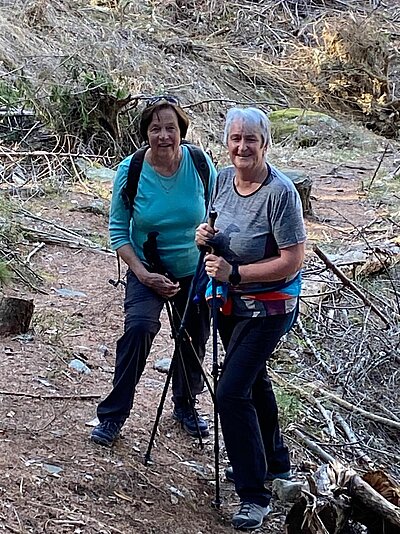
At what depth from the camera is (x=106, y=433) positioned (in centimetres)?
407

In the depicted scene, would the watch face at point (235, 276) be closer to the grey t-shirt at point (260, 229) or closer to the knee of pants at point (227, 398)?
the grey t-shirt at point (260, 229)

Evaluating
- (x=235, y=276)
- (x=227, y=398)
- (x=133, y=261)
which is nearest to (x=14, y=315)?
(x=133, y=261)

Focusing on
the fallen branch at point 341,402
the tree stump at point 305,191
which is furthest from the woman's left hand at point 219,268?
the tree stump at point 305,191

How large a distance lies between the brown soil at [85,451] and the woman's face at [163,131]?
146 cm

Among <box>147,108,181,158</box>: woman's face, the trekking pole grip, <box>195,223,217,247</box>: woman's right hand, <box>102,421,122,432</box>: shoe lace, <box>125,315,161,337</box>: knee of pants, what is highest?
<box>147,108,181,158</box>: woman's face

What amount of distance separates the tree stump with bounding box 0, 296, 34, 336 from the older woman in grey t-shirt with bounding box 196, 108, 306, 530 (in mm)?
2216

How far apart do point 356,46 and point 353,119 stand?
1.38m

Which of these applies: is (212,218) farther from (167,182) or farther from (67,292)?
(67,292)

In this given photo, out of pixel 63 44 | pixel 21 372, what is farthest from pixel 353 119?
pixel 21 372

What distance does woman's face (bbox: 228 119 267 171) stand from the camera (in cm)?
336

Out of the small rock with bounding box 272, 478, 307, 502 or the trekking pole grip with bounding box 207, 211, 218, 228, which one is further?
the small rock with bounding box 272, 478, 307, 502

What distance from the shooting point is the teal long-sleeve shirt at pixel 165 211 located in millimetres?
3875

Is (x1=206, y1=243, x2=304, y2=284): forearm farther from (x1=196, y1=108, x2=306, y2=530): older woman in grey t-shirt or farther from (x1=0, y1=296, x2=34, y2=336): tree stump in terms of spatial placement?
(x1=0, y1=296, x2=34, y2=336): tree stump

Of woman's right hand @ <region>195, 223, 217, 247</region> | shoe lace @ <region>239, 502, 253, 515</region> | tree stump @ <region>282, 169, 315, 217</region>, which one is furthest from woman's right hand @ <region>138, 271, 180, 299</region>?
tree stump @ <region>282, 169, 315, 217</region>
